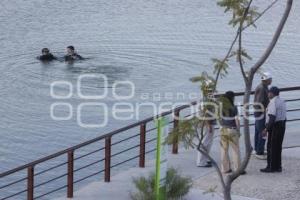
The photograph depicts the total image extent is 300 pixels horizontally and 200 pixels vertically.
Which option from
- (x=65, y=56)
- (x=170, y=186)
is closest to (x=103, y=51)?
(x=65, y=56)

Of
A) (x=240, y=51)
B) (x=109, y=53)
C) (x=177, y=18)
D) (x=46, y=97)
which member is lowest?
(x=240, y=51)

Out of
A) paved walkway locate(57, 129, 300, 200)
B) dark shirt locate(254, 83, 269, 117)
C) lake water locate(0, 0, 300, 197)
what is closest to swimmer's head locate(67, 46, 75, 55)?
lake water locate(0, 0, 300, 197)

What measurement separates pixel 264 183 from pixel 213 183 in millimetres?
877

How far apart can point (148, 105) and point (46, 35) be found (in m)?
15.9

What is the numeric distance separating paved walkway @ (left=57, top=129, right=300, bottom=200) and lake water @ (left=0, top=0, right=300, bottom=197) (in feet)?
23.5

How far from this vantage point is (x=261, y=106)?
47.4 feet

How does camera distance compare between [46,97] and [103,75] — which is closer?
[46,97]

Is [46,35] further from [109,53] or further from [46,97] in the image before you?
[46,97]

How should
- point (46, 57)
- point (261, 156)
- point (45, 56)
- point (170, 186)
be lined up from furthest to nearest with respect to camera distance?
point (46, 57), point (45, 56), point (261, 156), point (170, 186)

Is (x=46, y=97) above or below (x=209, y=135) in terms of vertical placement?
above

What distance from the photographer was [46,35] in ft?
139

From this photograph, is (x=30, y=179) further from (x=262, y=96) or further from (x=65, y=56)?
(x=65, y=56)

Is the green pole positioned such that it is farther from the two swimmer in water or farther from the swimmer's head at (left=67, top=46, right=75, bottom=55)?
the two swimmer in water

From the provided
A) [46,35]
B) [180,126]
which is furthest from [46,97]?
[180,126]
